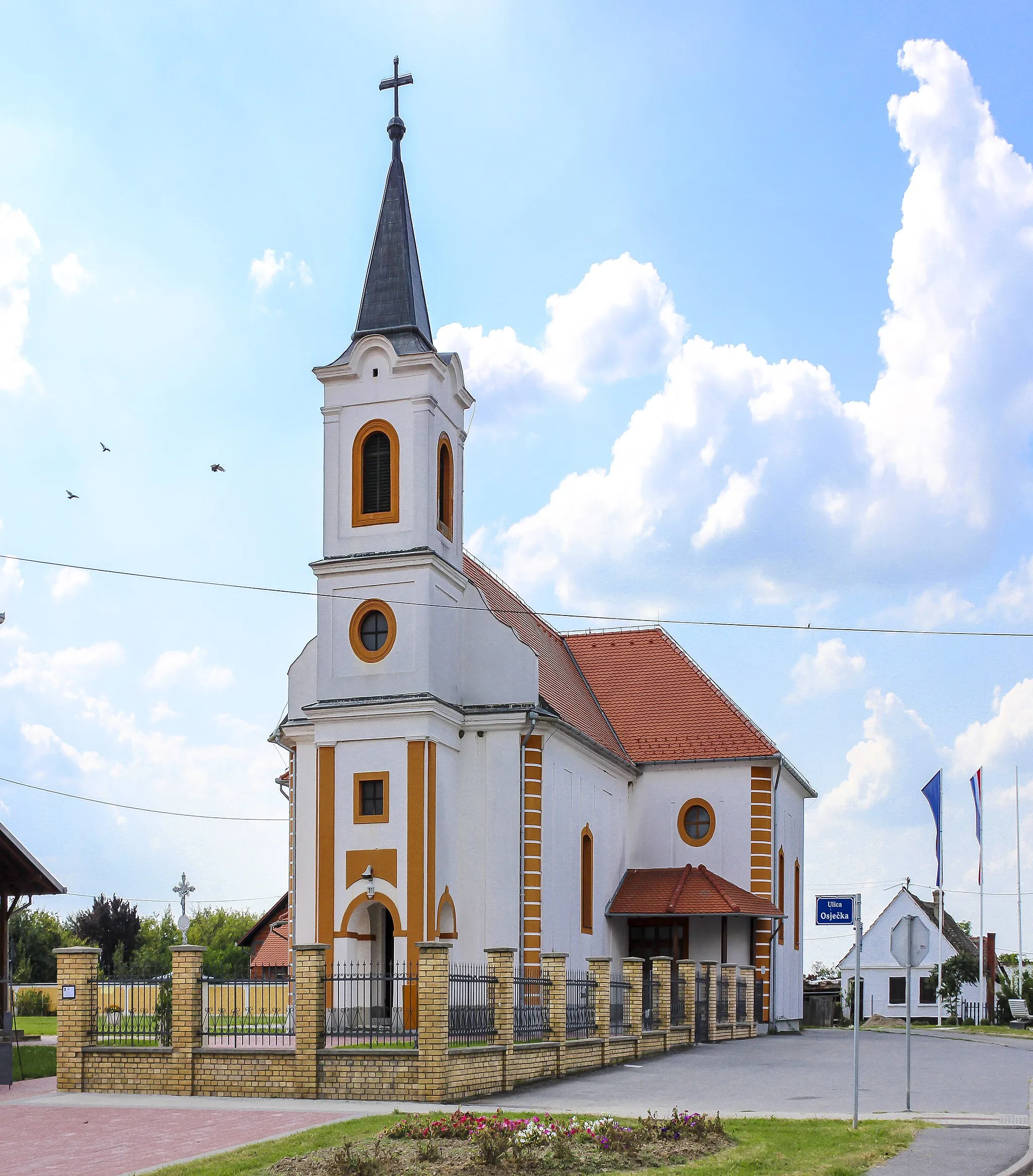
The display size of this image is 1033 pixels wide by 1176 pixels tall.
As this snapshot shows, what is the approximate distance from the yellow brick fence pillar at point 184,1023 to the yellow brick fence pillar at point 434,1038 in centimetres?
363

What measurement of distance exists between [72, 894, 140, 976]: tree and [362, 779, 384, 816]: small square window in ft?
148

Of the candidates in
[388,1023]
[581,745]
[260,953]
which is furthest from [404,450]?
[260,953]

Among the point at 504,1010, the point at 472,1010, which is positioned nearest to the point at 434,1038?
the point at 472,1010

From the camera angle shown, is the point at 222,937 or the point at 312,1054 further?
the point at 222,937

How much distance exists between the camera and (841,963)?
7200cm

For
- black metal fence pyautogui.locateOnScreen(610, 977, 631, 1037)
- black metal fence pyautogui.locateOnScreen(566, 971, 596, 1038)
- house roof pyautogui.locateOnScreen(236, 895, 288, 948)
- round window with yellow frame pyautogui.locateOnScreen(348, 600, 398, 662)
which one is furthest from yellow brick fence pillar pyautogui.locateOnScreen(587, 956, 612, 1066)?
house roof pyautogui.locateOnScreen(236, 895, 288, 948)

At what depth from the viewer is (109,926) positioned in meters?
72.5

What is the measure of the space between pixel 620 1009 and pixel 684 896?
33.2ft

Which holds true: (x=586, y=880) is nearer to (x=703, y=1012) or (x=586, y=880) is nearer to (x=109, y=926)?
(x=703, y=1012)

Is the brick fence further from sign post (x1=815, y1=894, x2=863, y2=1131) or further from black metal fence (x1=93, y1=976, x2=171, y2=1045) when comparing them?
sign post (x1=815, y1=894, x2=863, y2=1131)

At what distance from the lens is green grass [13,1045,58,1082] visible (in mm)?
24844

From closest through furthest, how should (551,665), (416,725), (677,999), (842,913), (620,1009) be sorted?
(842,913)
(620,1009)
(416,725)
(677,999)
(551,665)

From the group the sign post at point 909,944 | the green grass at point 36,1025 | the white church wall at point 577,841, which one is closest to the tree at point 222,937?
the green grass at point 36,1025

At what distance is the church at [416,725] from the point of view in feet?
101
